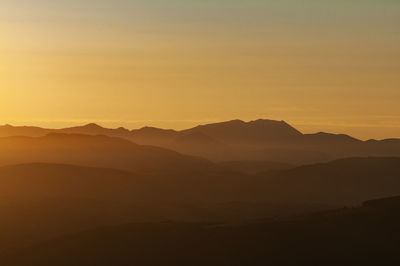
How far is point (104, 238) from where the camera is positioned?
5659 inches

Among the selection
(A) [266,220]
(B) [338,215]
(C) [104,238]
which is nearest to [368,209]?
(B) [338,215]

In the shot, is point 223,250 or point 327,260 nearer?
point 327,260

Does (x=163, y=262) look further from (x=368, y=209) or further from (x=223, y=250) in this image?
(x=368, y=209)

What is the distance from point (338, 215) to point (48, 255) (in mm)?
51448

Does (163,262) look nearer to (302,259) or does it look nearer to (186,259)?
(186,259)

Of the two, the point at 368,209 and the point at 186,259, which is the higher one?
the point at 368,209

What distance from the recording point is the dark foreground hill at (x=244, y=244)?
116562mm

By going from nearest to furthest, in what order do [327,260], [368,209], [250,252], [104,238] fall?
[327,260], [250,252], [368,209], [104,238]

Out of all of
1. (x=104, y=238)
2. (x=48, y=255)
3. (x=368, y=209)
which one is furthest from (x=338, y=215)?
(x=48, y=255)

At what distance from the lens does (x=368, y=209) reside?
135 m

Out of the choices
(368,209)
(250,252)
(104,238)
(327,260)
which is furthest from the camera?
(104,238)

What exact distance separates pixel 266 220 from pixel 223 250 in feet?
53.2

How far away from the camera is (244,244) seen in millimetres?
127812

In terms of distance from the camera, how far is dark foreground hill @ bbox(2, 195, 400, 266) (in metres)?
117
